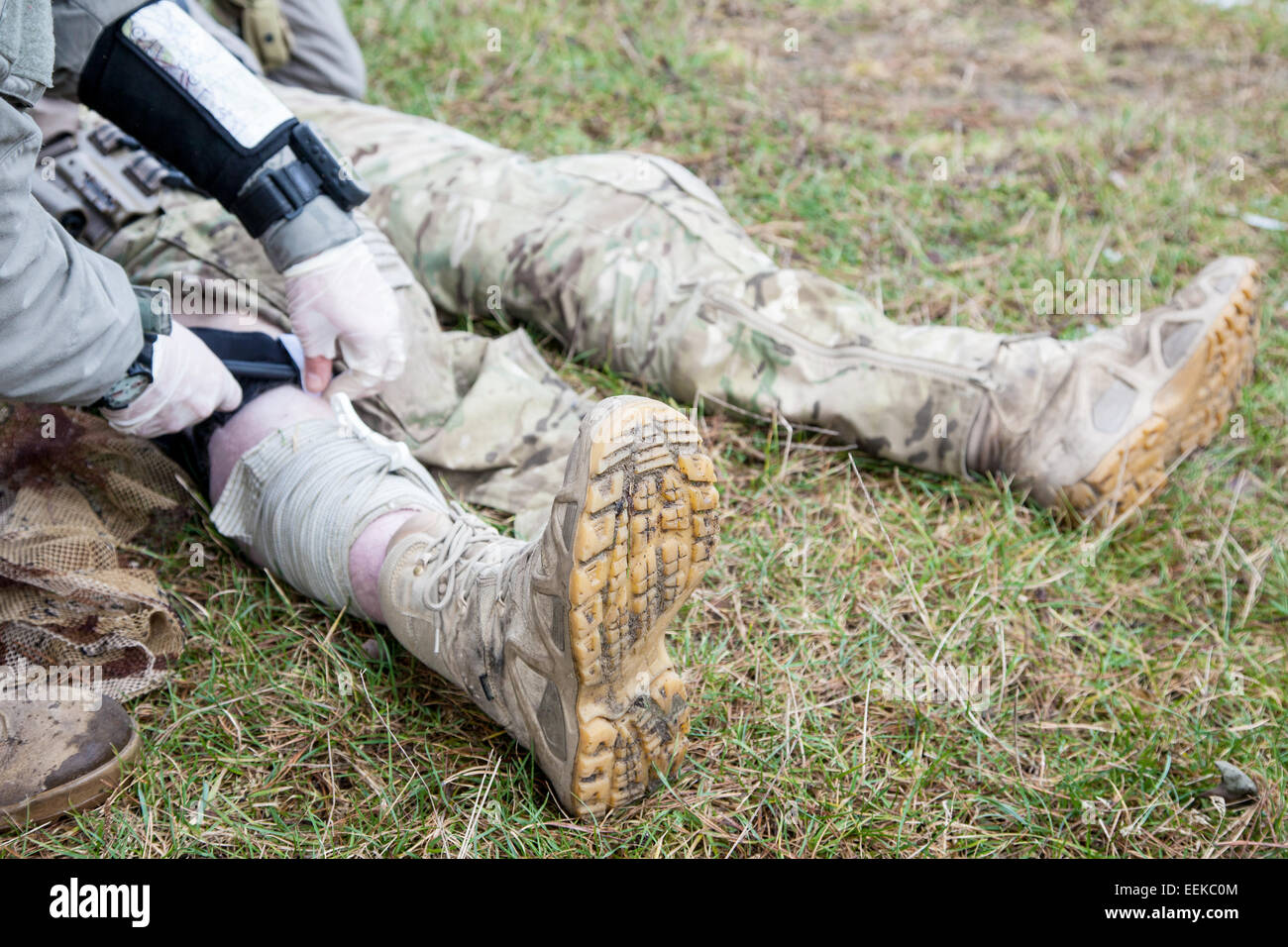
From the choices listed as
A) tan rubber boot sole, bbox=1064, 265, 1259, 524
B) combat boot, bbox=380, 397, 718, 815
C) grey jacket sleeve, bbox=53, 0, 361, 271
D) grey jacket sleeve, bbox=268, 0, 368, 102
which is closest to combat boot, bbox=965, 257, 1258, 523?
tan rubber boot sole, bbox=1064, 265, 1259, 524

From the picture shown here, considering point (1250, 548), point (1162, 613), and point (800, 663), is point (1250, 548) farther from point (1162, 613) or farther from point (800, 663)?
point (800, 663)

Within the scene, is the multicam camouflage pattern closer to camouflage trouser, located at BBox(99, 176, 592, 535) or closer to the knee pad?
camouflage trouser, located at BBox(99, 176, 592, 535)

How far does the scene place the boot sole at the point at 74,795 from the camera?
1.38 metres

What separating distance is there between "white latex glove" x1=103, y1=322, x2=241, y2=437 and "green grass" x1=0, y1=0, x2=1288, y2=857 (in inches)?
11.6

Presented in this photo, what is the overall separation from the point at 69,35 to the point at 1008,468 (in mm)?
1716

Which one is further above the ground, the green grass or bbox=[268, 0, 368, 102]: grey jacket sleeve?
bbox=[268, 0, 368, 102]: grey jacket sleeve

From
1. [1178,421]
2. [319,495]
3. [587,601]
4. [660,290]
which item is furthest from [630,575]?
[1178,421]

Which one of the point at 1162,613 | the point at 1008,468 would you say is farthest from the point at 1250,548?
the point at 1008,468

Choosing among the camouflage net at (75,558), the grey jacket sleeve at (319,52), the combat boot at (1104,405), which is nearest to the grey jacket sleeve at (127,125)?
the camouflage net at (75,558)

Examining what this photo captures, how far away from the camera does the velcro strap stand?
166 centimetres

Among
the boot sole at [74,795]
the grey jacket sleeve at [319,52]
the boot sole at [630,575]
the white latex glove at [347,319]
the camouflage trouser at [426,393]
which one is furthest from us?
the grey jacket sleeve at [319,52]

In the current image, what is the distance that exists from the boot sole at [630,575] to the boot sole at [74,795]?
619mm

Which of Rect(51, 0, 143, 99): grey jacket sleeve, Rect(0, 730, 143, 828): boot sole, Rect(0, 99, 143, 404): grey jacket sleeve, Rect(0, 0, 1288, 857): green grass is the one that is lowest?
Rect(0, 730, 143, 828): boot sole

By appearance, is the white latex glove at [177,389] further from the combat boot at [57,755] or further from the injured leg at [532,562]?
the combat boot at [57,755]
